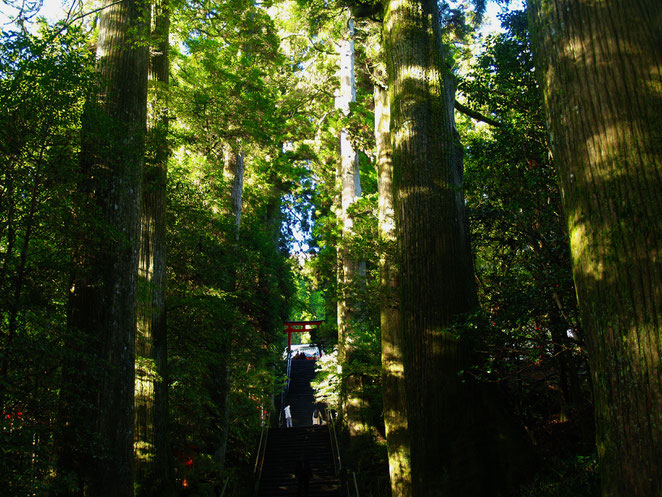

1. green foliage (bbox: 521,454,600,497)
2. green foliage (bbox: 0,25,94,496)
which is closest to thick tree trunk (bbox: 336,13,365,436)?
green foliage (bbox: 521,454,600,497)

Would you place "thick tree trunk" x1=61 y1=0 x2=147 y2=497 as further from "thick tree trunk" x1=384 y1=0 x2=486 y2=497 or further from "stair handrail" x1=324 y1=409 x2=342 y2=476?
"stair handrail" x1=324 y1=409 x2=342 y2=476

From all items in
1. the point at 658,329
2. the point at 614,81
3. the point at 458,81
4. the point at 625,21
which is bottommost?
the point at 658,329

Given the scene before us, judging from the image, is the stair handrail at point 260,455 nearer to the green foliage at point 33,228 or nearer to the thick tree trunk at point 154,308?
the thick tree trunk at point 154,308

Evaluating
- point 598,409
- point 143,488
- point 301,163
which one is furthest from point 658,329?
point 301,163

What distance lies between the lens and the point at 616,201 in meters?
2.80

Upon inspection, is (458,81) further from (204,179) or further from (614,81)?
(204,179)

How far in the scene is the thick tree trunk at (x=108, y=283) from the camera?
5023 mm

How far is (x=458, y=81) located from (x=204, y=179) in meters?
7.17

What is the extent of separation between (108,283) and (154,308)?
8.43ft

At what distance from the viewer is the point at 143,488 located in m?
7.40

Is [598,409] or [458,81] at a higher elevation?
[458,81]

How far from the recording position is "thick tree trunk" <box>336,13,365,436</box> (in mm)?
12224

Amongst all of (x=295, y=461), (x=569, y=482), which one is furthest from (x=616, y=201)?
(x=295, y=461)

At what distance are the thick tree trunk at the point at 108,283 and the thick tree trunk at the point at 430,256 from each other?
3226 mm
